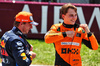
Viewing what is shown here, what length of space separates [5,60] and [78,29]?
136 cm

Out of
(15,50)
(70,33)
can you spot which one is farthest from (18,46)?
(70,33)

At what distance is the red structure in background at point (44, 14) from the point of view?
9781 millimetres

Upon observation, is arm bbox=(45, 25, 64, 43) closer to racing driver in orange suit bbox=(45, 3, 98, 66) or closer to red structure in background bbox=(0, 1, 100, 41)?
racing driver in orange suit bbox=(45, 3, 98, 66)

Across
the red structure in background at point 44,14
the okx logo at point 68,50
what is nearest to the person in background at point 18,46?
the okx logo at point 68,50

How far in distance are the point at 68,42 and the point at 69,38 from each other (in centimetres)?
7

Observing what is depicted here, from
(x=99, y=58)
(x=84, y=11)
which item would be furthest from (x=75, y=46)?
(x=84, y=11)

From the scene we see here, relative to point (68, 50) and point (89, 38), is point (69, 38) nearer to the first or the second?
point (68, 50)

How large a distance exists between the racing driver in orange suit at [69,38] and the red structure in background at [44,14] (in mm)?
6712

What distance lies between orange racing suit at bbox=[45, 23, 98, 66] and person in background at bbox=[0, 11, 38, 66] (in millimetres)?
564

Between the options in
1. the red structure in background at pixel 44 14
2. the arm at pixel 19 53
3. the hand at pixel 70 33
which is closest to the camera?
the arm at pixel 19 53

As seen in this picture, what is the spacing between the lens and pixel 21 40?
7.91 feet

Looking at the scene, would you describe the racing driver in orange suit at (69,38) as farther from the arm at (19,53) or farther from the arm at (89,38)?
the arm at (19,53)

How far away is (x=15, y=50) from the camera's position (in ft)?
7.59

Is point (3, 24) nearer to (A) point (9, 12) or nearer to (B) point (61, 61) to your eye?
(A) point (9, 12)
